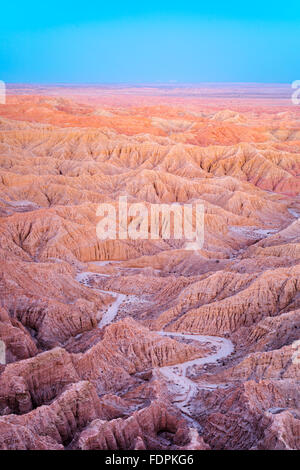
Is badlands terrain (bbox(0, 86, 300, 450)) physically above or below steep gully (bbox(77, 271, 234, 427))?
above

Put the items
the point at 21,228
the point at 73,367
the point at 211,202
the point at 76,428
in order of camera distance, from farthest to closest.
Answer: the point at 211,202 < the point at 21,228 < the point at 73,367 < the point at 76,428

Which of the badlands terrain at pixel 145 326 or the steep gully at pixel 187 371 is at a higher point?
the badlands terrain at pixel 145 326

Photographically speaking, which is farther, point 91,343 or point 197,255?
point 197,255

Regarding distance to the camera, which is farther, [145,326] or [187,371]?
[145,326]

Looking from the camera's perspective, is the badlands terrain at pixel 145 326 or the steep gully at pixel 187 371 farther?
the steep gully at pixel 187 371

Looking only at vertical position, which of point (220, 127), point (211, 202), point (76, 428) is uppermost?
point (220, 127)

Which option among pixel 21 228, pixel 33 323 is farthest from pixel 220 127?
pixel 33 323

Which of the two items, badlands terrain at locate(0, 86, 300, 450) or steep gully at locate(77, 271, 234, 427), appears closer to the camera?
badlands terrain at locate(0, 86, 300, 450)

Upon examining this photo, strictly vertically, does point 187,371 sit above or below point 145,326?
below

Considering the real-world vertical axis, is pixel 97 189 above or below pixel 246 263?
above

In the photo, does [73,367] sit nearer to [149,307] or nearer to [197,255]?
[149,307]
